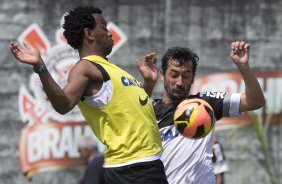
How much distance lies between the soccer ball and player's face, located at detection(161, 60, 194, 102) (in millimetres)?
298

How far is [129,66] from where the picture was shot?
12.8 m

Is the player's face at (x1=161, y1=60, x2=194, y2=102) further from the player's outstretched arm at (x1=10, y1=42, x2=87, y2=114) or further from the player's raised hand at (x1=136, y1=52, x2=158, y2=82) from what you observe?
the player's outstretched arm at (x1=10, y1=42, x2=87, y2=114)

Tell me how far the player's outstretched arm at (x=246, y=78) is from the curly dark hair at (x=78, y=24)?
108 cm

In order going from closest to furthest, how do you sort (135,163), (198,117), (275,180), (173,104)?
(135,163)
(198,117)
(173,104)
(275,180)

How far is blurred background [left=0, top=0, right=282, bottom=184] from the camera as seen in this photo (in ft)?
41.5

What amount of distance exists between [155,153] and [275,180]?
653cm

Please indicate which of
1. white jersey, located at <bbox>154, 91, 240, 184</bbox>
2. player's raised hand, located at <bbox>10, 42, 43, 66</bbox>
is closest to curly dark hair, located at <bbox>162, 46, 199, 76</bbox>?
white jersey, located at <bbox>154, 91, 240, 184</bbox>

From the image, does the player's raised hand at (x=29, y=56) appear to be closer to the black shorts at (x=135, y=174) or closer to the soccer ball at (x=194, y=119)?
the black shorts at (x=135, y=174)

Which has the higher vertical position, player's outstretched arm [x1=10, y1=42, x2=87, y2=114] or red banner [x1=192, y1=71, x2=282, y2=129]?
player's outstretched arm [x1=10, y1=42, x2=87, y2=114]

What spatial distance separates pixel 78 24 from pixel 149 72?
100 cm

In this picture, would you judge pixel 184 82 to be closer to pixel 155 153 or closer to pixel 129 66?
pixel 155 153

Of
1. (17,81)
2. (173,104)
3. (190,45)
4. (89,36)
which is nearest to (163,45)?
(190,45)

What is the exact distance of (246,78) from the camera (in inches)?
274

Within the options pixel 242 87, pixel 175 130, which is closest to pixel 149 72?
pixel 175 130
